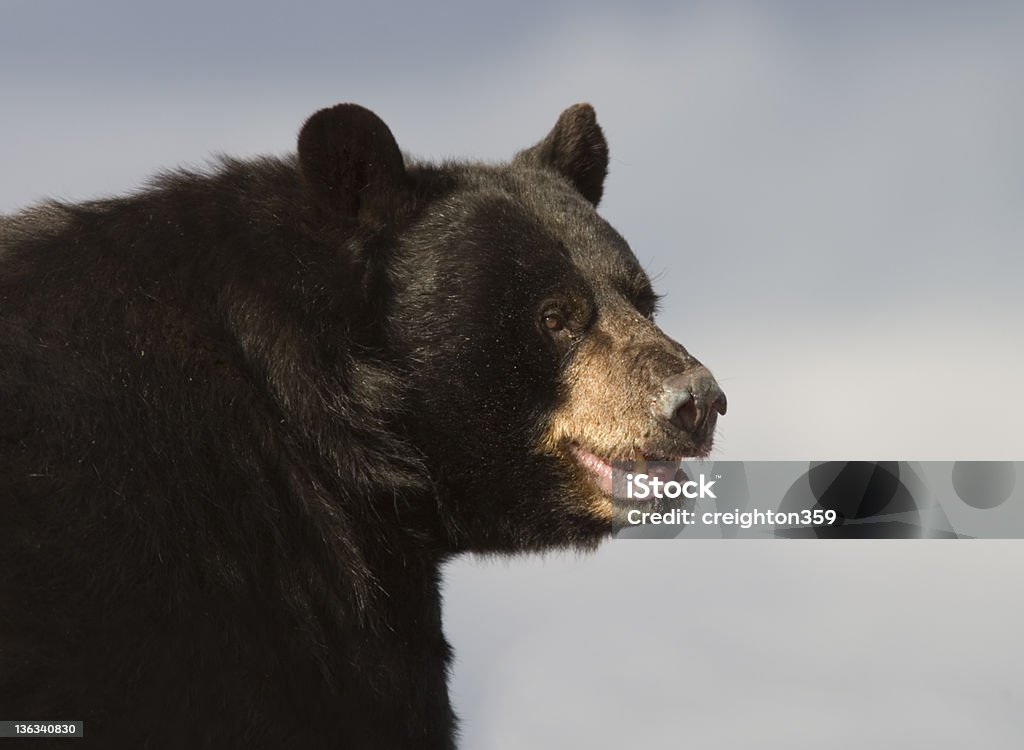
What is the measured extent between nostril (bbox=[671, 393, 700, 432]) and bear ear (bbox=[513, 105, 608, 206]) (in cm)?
268

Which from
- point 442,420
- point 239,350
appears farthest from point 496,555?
point 239,350

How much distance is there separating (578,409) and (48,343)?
301 cm

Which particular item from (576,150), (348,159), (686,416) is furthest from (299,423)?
(576,150)

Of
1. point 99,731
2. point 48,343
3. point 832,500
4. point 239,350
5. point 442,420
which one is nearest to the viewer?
point 99,731

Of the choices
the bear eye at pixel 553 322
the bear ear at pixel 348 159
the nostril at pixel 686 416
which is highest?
the bear ear at pixel 348 159

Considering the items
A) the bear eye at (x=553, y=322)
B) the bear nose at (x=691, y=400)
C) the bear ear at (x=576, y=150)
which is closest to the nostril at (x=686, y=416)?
the bear nose at (x=691, y=400)

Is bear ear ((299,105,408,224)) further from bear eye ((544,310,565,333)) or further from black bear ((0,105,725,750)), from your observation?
bear eye ((544,310,565,333))

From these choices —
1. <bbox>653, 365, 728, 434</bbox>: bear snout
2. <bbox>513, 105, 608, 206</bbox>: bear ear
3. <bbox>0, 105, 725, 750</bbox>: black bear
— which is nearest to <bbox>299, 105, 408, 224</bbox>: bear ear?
<bbox>0, 105, 725, 750</bbox>: black bear

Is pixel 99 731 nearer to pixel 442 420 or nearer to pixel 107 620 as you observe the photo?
pixel 107 620

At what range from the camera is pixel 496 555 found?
9477mm

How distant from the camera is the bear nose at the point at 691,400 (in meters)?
8.66

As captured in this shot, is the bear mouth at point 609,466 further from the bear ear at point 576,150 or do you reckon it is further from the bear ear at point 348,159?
the bear ear at point 576,150

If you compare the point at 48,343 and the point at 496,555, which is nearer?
the point at 48,343

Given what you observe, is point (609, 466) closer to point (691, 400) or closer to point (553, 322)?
point (691, 400)
